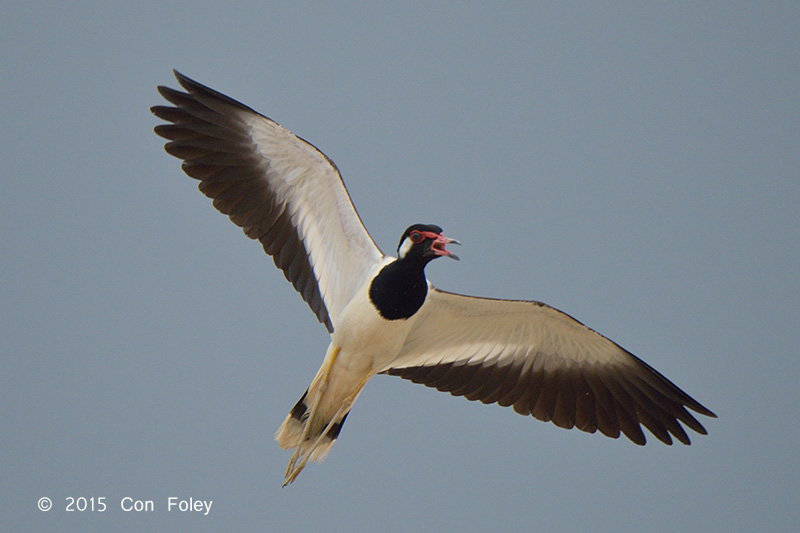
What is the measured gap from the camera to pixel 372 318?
7625 millimetres

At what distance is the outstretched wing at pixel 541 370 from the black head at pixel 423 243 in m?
0.72

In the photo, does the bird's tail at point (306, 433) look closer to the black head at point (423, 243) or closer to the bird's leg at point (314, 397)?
the bird's leg at point (314, 397)

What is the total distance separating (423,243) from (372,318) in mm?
741

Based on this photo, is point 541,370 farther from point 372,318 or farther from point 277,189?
point 277,189

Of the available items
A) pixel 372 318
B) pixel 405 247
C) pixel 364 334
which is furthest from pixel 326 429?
pixel 405 247

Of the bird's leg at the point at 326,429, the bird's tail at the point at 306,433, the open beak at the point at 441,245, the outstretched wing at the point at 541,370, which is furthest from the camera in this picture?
the outstretched wing at the point at 541,370

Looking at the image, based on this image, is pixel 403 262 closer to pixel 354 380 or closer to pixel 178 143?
pixel 354 380

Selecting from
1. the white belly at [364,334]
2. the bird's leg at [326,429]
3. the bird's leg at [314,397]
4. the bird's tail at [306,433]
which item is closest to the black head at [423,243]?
the white belly at [364,334]

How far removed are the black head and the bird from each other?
0.01 metres

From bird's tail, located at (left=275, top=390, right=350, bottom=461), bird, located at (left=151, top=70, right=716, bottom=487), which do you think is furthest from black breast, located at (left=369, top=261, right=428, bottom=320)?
bird's tail, located at (left=275, top=390, right=350, bottom=461)

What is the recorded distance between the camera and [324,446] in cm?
810

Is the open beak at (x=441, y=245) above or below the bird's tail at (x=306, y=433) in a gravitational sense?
above

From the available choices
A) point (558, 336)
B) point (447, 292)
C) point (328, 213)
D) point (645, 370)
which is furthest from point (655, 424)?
point (328, 213)

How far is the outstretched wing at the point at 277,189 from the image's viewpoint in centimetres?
781
